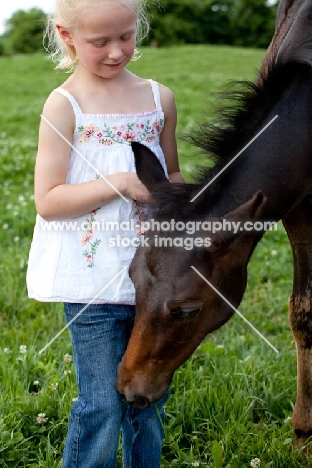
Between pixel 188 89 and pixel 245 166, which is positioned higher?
pixel 188 89

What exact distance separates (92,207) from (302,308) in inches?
62.0

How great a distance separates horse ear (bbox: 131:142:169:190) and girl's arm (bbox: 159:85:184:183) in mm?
329

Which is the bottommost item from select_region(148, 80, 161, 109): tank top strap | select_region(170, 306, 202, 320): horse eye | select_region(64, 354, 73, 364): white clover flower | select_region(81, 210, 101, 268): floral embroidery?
select_region(64, 354, 73, 364): white clover flower

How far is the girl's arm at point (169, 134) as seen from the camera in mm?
2818

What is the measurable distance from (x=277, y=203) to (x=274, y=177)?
0.11 m

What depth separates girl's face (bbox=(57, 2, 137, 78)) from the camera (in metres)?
2.46

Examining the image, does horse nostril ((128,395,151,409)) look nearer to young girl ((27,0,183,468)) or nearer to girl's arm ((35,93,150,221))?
young girl ((27,0,183,468))

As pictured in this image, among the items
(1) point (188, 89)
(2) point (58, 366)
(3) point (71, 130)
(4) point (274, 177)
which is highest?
(1) point (188, 89)

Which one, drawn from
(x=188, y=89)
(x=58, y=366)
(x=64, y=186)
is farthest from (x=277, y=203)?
(x=188, y=89)

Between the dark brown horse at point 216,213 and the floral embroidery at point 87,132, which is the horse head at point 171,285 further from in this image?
the floral embroidery at point 87,132

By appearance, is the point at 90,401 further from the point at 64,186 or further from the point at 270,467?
the point at 270,467

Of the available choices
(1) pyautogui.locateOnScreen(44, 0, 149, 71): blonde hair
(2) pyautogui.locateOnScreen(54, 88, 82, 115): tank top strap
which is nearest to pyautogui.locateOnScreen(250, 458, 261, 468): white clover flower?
(2) pyautogui.locateOnScreen(54, 88, 82, 115): tank top strap

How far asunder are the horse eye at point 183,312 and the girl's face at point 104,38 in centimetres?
97

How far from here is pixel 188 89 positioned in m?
18.5
